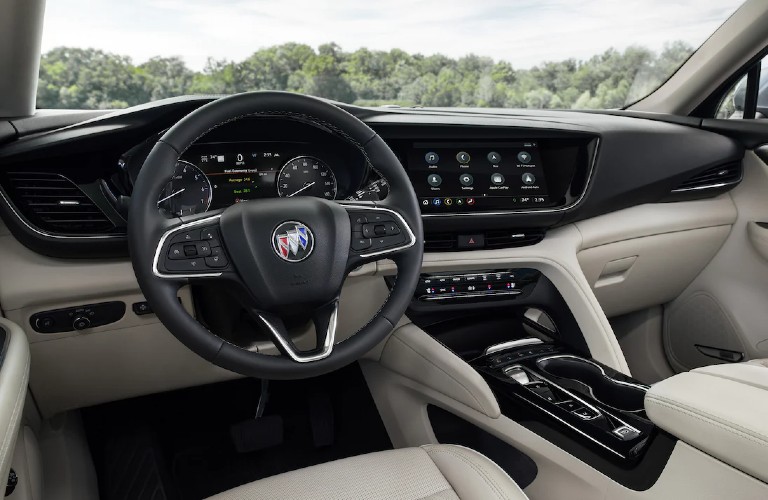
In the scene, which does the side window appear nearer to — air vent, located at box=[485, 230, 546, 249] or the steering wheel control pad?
air vent, located at box=[485, 230, 546, 249]

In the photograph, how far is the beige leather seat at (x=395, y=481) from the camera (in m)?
1.05

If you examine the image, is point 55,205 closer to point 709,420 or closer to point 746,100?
point 709,420

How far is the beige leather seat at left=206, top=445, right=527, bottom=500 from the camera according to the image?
1.05 m

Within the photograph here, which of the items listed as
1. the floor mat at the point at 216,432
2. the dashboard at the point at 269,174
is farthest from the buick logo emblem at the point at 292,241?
the floor mat at the point at 216,432

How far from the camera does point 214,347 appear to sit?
1.05m

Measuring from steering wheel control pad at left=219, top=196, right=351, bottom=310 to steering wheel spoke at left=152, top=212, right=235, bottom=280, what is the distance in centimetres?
2

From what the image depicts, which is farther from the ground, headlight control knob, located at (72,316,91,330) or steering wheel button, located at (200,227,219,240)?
steering wheel button, located at (200,227,219,240)

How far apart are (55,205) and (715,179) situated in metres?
1.97

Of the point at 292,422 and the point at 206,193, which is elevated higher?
the point at 206,193

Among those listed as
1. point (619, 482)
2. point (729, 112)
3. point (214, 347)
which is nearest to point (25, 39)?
point (214, 347)

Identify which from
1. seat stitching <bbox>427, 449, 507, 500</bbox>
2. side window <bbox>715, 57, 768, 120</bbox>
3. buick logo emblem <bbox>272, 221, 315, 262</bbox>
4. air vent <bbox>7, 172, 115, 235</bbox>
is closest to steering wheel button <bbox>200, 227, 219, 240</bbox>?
buick logo emblem <bbox>272, 221, 315, 262</bbox>

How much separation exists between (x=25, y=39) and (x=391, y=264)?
0.91 m

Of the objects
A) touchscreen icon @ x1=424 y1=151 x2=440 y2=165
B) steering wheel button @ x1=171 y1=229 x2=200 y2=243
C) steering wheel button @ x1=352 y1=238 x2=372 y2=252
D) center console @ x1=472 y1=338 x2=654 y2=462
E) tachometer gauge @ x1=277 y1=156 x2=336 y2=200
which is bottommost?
center console @ x1=472 y1=338 x2=654 y2=462

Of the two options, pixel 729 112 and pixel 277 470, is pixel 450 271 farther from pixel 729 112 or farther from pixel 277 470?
pixel 729 112
